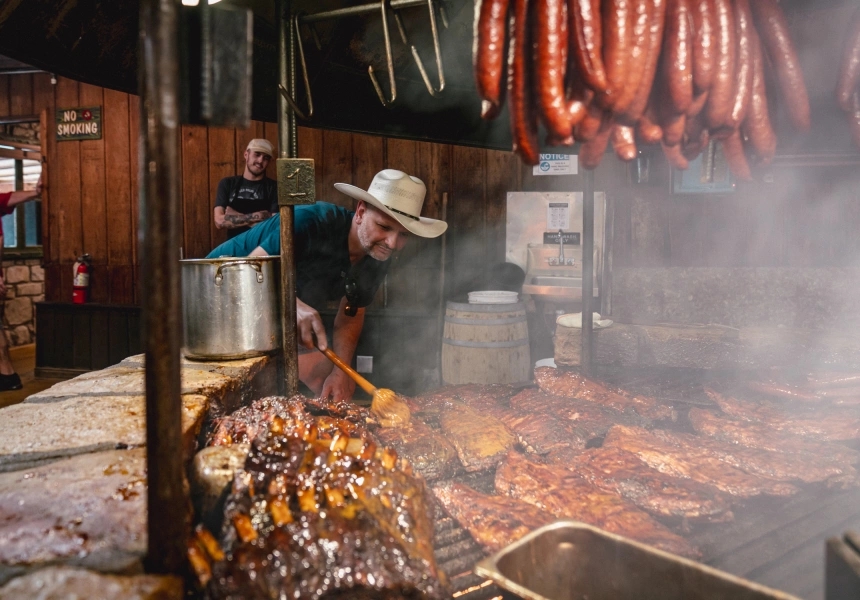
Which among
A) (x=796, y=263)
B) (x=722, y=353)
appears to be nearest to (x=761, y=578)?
(x=722, y=353)

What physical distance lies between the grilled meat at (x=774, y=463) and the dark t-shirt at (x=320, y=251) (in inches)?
103

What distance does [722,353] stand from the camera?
5.03 metres

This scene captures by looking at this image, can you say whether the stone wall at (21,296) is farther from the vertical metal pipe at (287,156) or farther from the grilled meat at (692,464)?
the grilled meat at (692,464)

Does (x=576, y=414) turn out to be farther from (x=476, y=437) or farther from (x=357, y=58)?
(x=357, y=58)

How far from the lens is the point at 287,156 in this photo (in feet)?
9.37

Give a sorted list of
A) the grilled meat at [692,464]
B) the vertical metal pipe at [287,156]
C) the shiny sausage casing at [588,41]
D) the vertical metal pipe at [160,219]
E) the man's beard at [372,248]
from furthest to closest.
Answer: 1. the man's beard at [372,248]
2. the vertical metal pipe at [287,156]
3. the grilled meat at [692,464]
4. the shiny sausage casing at [588,41]
5. the vertical metal pipe at [160,219]

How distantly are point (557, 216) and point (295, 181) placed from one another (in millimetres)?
5446

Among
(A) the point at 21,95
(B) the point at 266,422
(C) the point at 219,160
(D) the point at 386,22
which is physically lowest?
(B) the point at 266,422

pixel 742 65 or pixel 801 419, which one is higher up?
pixel 742 65

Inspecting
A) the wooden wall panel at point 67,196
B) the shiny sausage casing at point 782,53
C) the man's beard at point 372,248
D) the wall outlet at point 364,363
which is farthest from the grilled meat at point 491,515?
the wooden wall panel at point 67,196

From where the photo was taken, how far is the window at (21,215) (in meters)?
11.8

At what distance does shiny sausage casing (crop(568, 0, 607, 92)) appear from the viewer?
197 centimetres

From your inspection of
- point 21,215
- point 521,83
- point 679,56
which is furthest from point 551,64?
point 21,215

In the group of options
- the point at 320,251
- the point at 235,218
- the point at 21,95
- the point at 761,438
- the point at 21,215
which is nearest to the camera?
the point at 761,438
